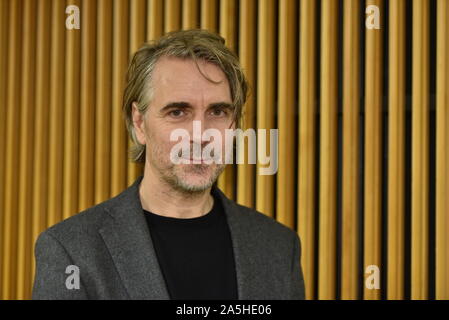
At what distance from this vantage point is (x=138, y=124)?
62.4 inches

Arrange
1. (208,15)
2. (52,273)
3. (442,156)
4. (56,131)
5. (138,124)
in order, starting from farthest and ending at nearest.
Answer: (56,131) < (208,15) < (442,156) < (138,124) < (52,273)

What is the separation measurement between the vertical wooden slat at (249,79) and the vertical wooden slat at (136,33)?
1.10ft

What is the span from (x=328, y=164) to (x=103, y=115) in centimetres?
75

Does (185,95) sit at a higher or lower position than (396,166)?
higher

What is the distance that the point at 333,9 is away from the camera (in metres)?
1.82

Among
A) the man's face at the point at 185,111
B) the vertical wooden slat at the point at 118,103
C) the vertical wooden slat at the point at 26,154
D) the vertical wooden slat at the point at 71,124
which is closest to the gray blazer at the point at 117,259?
the man's face at the point at 185,111

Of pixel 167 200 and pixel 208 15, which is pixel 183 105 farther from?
pixel 208 15

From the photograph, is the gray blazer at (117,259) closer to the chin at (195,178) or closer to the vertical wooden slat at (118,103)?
the chin at (195,178)

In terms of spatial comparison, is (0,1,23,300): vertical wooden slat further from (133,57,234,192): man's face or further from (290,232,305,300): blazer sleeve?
(290,232,305,300): blazer sleeve

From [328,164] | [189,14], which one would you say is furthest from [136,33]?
[328,164]

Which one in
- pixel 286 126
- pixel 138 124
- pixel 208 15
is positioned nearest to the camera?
pixel 138 124

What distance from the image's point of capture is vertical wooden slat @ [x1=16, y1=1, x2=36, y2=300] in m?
2.08

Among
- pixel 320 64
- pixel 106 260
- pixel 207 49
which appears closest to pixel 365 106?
pixel 320 64

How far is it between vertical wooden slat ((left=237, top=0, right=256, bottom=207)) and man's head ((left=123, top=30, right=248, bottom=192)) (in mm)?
300
